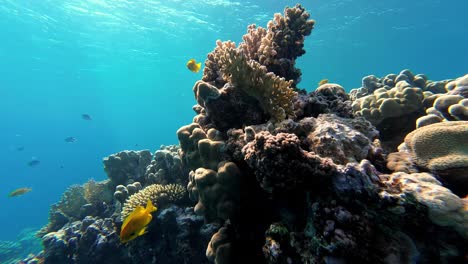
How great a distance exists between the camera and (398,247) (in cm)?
243

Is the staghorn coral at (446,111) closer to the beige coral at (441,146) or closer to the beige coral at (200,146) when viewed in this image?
the beige coral at (441,146)

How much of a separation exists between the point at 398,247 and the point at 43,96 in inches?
3666

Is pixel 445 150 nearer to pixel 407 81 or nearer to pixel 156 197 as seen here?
pixel 407 81

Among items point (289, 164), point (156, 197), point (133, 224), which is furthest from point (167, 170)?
point (289, 164)

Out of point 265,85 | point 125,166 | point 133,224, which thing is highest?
point 125,166

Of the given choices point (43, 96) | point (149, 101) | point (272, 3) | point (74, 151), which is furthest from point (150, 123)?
point (272, 3)

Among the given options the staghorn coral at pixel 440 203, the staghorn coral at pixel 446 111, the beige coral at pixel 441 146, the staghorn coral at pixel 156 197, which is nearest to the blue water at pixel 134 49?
the staghorn coral at pixel 446 111

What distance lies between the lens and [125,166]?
9.57 m

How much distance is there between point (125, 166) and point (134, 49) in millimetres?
38697

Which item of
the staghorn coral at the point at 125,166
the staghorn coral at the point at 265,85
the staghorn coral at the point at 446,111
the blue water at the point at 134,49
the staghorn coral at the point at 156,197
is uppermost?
the blue water at the point at 134,49

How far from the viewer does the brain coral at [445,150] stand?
287 centimetres

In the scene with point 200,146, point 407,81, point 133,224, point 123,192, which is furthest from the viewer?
point 123,192

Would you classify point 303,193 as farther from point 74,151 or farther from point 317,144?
point 74,151

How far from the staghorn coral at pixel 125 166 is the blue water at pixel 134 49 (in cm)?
2360
